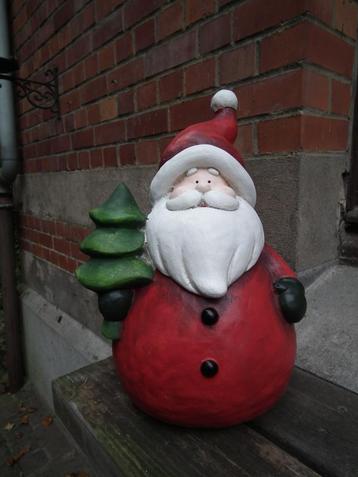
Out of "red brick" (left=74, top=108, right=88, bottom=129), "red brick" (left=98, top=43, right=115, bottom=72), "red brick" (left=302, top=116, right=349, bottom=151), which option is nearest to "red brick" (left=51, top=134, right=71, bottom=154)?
"red brick" (left=74, top=108, right=88, bottom=129)

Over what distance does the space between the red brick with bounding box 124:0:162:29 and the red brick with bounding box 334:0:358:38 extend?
607mm

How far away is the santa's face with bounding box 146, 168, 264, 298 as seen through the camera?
69 cm

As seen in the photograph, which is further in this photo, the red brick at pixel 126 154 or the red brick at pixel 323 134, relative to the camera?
the red brick at pixel 126 154

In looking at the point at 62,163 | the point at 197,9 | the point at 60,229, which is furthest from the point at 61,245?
the point at 197,9

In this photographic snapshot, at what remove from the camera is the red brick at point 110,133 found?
5.34 feet

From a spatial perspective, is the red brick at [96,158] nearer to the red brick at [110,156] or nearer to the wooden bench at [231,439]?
the red brick at [110,156]

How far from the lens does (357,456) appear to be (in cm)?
68

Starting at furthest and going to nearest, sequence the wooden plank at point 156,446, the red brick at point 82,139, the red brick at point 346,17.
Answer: the red brick at point 82,139 < the red brick at point 346,17 < the wooden plank at point 156,446

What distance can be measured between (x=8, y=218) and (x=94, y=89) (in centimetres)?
131

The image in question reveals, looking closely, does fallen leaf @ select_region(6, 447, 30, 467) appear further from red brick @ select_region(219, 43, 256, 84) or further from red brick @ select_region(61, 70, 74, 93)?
red brick @ select_region(219, 43, 256, 84)

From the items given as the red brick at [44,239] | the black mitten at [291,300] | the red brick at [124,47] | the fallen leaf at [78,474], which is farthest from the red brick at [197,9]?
the fallen leaf at [78,474]

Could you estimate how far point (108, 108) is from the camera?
1692 mm

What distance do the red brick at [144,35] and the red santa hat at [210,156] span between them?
0.71 m

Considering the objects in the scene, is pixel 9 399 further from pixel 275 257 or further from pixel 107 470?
pixel 275 257
